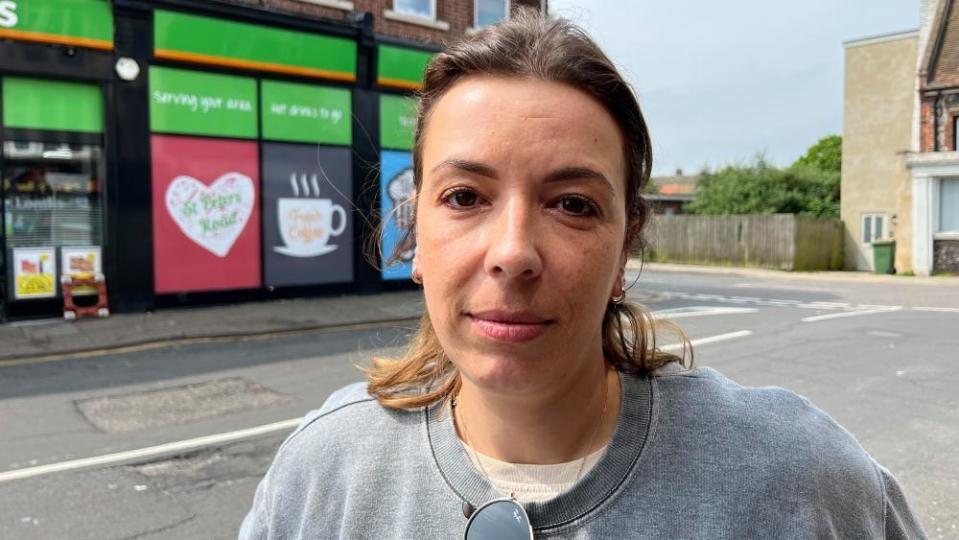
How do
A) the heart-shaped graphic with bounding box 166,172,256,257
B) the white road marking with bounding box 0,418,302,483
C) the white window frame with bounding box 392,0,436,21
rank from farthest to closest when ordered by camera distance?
the white window frame with bounding box 392,0,436,21, the heart-shaped graphic with bounding box 166,172,256,257, the white road marking with bounding box 0,418,302,483

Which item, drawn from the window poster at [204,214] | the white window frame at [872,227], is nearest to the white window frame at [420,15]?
the window poster at [204,214]

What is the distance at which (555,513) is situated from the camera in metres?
1.21

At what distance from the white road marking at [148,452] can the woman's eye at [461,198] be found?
4580 mm

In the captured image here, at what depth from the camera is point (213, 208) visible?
12.6m

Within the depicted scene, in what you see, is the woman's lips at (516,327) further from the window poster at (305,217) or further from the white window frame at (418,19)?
the white window frame at (418,19)

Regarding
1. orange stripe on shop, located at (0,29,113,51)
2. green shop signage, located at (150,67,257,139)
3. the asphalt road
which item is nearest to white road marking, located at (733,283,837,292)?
the asphalt road

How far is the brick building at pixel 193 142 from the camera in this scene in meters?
11.1

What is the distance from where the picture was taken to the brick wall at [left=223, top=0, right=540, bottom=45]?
44.2 ft

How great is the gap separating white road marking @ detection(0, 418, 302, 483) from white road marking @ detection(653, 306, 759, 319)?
832cm

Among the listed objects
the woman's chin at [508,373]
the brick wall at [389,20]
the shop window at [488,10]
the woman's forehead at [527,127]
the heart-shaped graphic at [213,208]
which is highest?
the shop window at [488,10]

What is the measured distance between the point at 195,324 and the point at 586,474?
10691mm

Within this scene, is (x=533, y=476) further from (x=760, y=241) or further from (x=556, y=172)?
(x=760, y=241)

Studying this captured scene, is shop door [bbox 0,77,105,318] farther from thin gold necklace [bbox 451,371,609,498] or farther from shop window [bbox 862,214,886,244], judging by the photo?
shop window [bbox 862,214,886,244]

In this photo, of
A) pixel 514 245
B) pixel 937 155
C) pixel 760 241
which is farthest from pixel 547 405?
pixel 760 241
